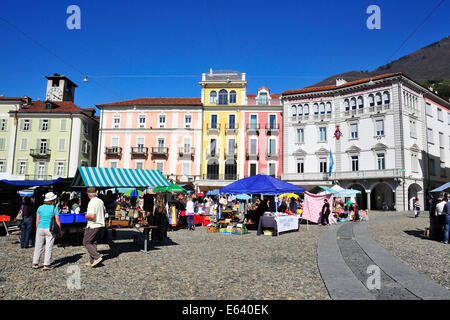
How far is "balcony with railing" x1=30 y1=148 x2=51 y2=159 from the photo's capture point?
39219 millimetres

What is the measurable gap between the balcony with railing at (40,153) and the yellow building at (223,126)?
62.9 feet

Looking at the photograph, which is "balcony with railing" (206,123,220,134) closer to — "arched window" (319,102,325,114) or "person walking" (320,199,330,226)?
"arched window" (319,102,325,114)

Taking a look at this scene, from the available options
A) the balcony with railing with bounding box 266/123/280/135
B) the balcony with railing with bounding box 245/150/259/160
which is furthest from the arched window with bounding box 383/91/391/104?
the balcony with railing with bounding box 245/150/259/160

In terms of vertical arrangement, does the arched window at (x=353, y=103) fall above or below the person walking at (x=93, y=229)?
above

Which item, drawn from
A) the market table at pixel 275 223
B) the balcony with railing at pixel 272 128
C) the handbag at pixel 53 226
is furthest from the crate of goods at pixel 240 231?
the balcony with railing at pixel 272 128

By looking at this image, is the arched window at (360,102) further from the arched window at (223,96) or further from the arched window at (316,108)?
the arched window at (223,96)

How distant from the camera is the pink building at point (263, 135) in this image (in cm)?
3953

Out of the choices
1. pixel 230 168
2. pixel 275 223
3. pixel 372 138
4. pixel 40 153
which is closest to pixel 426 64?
pixel 372 138
